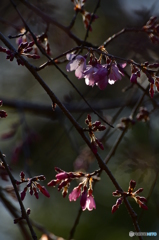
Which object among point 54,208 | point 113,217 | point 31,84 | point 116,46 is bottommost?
point 113,217

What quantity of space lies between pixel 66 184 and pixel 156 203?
2.96 feet

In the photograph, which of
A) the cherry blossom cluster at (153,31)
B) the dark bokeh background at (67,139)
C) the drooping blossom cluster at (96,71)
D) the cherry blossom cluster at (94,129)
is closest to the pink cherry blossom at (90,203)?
the cherry blossom cluster at (94,129)

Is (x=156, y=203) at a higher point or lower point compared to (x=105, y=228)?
lower

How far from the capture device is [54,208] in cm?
566

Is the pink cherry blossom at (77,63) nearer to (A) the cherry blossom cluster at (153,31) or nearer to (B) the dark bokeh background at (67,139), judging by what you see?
(A) the cherry blossom cluster at (153,31)

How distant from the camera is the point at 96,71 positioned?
1704mm

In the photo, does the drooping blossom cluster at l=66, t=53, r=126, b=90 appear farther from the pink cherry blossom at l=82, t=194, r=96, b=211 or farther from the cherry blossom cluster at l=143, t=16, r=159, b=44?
the cherry blossom cluster at l=143, t=16, r=159, b=44

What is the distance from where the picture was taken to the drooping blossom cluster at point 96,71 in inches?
65.9

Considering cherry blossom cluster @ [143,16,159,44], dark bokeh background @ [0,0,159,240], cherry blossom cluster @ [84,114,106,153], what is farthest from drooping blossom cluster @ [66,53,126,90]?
dark bokeh background @ [0,0,159,240]

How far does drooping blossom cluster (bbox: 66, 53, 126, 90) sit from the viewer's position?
167 cm

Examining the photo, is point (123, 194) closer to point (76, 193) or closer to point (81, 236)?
point (76, 193)

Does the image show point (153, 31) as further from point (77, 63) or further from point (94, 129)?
point (94, 129)

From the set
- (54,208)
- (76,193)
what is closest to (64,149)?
(54,208)

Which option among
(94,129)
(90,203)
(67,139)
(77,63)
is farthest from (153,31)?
(67,139)
